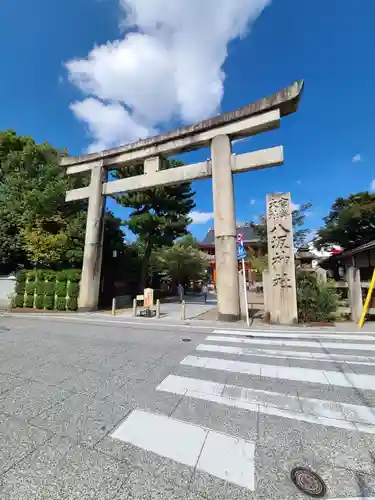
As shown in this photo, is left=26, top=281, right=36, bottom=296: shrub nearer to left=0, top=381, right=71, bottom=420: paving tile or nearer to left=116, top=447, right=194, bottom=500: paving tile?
left=0, top=381, right=71, bottom=420: paving tile

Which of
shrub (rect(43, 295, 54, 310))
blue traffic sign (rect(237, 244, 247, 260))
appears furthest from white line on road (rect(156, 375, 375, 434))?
shrub (rect(43, 295, 54, 310))

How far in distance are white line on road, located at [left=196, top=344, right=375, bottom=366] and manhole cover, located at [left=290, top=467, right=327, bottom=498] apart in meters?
2.92

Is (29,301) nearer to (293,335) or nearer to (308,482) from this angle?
(293,335)

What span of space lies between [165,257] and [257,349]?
56.7ft

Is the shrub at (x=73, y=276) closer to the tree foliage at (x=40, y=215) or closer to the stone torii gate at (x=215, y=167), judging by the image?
the stone torii gate at (x=215, y=167)

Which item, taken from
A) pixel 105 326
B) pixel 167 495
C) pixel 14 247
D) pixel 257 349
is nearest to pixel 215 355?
pixel 257 349

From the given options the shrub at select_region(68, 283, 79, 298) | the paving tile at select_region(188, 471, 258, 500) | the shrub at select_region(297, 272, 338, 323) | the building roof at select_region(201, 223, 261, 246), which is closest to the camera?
the paving tile at select_region(188, 471, 258, 500)

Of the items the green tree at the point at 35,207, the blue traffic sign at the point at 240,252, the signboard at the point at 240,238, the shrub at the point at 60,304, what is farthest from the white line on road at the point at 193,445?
the green tree at the point at 35,207

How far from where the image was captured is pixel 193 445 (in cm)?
218

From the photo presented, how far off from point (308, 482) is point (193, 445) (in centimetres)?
94

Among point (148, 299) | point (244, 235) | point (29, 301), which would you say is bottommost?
point (29, 301)

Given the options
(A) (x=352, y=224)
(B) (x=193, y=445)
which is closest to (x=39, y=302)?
(B) (x=193, y=445)

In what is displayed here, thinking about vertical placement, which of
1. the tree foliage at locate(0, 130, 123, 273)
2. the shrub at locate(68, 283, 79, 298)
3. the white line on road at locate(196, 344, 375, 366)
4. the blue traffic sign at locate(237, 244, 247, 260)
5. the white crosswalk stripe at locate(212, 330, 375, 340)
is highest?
the tree foliage at locate(0, 130, 123, 273)

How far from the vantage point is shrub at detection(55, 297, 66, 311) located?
1197 cm
